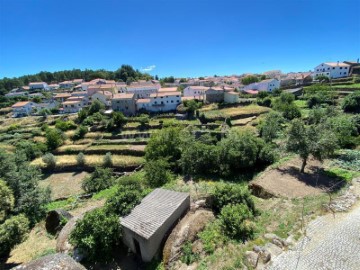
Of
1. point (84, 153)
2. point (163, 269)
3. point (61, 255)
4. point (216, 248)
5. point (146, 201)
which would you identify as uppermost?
point (61, 255)

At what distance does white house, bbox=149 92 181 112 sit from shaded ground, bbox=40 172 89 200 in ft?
90.2

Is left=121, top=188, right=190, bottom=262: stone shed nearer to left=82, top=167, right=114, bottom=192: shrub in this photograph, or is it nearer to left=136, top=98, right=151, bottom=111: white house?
left=82, top=167, right=114, bottom=192: shrub

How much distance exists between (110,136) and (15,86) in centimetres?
10553

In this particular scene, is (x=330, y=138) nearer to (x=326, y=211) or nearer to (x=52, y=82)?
(x=326, y=211)

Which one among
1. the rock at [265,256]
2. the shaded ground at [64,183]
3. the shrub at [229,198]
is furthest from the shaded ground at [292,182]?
the shaded ground at [64,183]

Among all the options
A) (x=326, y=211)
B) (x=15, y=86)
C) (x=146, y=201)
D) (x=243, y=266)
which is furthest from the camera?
(x=15, y=86)

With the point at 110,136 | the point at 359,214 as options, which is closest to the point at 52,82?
the point at 110,136

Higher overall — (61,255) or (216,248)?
(61,255)

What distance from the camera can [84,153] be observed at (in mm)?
42312

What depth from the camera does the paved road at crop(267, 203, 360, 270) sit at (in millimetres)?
8109

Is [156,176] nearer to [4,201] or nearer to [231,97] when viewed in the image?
[4,201]

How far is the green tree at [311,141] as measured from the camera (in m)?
16.8

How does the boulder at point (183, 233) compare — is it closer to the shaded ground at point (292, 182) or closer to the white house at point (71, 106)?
the shaded ground at point (292, 182)

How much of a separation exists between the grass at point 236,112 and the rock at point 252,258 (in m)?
39.2
